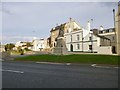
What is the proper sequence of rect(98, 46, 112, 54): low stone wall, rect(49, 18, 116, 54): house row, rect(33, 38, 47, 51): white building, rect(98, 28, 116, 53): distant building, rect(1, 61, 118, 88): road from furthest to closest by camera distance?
1. rect(33, 38, 47, 51): white building
2. rect(98, 28, 116, 53): distant building
3. rect(49, 18, 116, 54): house row
4. rect(98, 46, 112, 54): low stone wall
5. rect(1, 61, 118, 88): road

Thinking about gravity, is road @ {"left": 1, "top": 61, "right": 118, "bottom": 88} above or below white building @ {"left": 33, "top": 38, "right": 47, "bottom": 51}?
below

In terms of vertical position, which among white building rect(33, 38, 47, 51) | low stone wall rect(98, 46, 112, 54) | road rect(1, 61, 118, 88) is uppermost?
white building rect(33, 38, 47, 51)

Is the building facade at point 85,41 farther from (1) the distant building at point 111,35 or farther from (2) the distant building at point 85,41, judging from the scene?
(1) the distant building at point 111,35

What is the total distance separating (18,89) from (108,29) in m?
58.9

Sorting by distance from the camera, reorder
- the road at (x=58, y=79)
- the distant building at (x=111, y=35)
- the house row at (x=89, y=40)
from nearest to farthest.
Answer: the road at (x=58, y=79)
the house row at (x=89, y=40)
the distant building at (x=111, y=35)

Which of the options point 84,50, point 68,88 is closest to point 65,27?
point 84,50

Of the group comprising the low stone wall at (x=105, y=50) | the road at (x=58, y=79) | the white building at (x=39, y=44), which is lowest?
the road at (x=58, y=79)

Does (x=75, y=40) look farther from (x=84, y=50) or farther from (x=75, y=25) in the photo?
(x=75, y=25)

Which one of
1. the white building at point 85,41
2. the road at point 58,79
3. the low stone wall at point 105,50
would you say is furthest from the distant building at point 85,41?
the road at point 58,79

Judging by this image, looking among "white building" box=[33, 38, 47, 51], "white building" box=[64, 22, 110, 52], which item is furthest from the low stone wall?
"white building" box=[33, 38, 47, 51]

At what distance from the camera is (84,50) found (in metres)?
60.9

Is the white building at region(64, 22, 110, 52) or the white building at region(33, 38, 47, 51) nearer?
the white building at region(64, 22, 110, 52)

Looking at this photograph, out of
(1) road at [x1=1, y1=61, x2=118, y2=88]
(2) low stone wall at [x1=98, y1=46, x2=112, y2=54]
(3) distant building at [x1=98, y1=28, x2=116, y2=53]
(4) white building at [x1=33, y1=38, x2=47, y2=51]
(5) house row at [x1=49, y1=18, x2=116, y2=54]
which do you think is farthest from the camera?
(4) white building at [x1=33, y1=38, x2=47, y2=51]

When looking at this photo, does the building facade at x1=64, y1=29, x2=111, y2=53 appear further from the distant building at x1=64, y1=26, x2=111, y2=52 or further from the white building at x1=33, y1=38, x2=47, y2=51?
the white building at x1=33, y1=38, x2=47, y2=51
